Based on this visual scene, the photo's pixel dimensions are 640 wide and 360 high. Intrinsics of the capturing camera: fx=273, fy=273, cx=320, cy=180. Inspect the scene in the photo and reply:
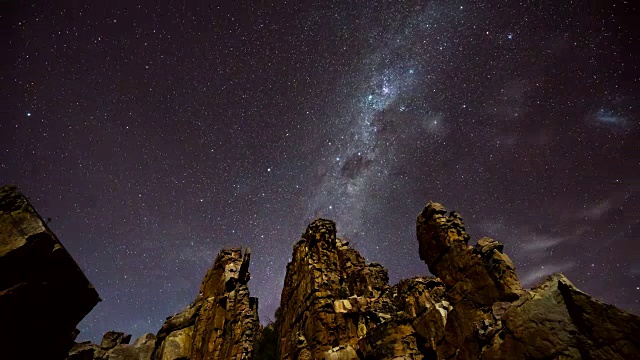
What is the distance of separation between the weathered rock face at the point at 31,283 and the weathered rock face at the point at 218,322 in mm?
11030

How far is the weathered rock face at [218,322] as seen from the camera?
65.8ft

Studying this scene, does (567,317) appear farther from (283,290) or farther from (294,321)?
(283,290)

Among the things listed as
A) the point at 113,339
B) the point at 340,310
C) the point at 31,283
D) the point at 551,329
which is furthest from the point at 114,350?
the point at 551,329

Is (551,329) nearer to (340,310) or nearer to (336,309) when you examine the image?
(340,310)

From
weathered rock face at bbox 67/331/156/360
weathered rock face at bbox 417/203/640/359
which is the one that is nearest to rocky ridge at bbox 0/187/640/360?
weathered rock face at bbox 417/203/640/359

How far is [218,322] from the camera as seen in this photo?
2177cm

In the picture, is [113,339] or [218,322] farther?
[113,339]

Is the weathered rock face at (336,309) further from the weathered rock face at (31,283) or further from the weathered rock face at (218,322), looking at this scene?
→ the weathered rock face at (31,283)

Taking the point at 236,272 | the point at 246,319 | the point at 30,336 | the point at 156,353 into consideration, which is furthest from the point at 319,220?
the point at 30,336

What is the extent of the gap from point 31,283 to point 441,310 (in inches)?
813

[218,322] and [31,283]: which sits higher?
[218,322]

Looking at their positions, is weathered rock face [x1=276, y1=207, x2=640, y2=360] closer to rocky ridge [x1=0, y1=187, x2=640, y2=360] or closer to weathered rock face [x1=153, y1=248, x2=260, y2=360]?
rocky ridge [x1=0, y1=187, x2=640, y2=360]

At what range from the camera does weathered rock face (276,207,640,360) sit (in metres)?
6.45

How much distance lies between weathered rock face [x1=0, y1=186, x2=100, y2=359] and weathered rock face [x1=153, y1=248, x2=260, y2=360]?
36.2 ft
